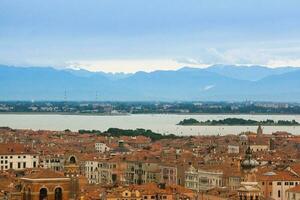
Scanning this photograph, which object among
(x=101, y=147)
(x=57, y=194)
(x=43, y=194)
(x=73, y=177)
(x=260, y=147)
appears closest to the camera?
(x=43, y=194)

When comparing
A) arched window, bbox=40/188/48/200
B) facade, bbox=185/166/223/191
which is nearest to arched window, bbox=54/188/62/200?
arched window, bbox=40/188/48/200

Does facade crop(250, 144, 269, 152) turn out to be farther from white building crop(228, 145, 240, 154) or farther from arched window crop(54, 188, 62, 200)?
arched window crop(54, 188, 62, 200)

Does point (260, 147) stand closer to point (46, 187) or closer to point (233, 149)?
point (233, 149)

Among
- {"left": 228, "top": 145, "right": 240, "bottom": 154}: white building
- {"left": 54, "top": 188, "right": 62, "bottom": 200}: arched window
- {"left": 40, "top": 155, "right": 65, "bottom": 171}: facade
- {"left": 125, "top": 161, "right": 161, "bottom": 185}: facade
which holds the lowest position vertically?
{"left": 125, "top": 161, "right": 161, "bottom": 185}: facade

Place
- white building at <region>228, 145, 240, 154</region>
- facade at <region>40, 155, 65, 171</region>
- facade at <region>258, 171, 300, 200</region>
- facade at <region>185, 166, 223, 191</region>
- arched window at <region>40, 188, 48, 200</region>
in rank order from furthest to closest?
1. white building at <region>228, 145, 240, 154</region>
2. facade at <region>40, 155, 65, 171</region>
3. facade at <region>185, 166, 223, 191</region>
4. facade at <region>258, 171, 300, 200</region>
5. arched window at <region>40, 188, 48, 200</region>

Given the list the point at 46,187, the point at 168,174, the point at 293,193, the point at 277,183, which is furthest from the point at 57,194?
the point at 168,174

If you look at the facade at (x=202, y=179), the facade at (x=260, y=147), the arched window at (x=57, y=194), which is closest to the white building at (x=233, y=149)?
the facade at (x=260, y=147)

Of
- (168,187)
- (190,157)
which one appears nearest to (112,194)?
(168,187)

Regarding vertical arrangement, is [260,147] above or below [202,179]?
above

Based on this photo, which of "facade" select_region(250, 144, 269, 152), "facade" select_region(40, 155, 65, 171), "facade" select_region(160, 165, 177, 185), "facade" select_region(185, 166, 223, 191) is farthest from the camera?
"facade" select_region(250, 144, 269, 152)
